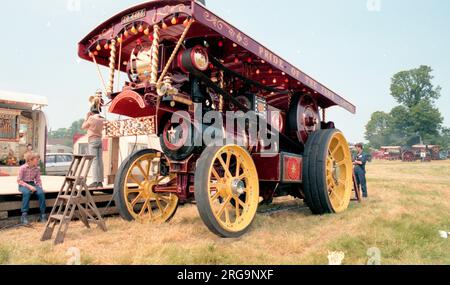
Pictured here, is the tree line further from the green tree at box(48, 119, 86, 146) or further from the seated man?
the green tree at box(48, 119, 86, 146)

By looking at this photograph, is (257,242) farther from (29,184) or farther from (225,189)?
Result: (29,184)

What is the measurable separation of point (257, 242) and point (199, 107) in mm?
1797

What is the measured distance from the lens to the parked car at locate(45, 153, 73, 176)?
50.9 feet

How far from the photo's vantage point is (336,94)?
23.7ft

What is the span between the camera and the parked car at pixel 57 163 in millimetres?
15500

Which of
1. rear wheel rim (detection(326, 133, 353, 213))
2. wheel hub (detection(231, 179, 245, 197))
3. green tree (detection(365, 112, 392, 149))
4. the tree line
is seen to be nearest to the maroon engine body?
wheel hub (detection(231, 179, 245, 197))

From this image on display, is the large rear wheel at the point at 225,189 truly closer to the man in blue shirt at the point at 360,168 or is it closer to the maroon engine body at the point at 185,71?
the maroon engine body at the point at 185,71

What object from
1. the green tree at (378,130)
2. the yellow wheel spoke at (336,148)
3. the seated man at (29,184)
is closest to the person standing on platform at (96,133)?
the seated man at (29,184)

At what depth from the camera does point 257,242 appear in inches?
160

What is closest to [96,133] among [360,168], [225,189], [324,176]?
[225,189]

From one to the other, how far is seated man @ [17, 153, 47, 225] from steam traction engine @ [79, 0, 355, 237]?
1.14 m

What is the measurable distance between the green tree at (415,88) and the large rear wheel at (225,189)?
7047cm
